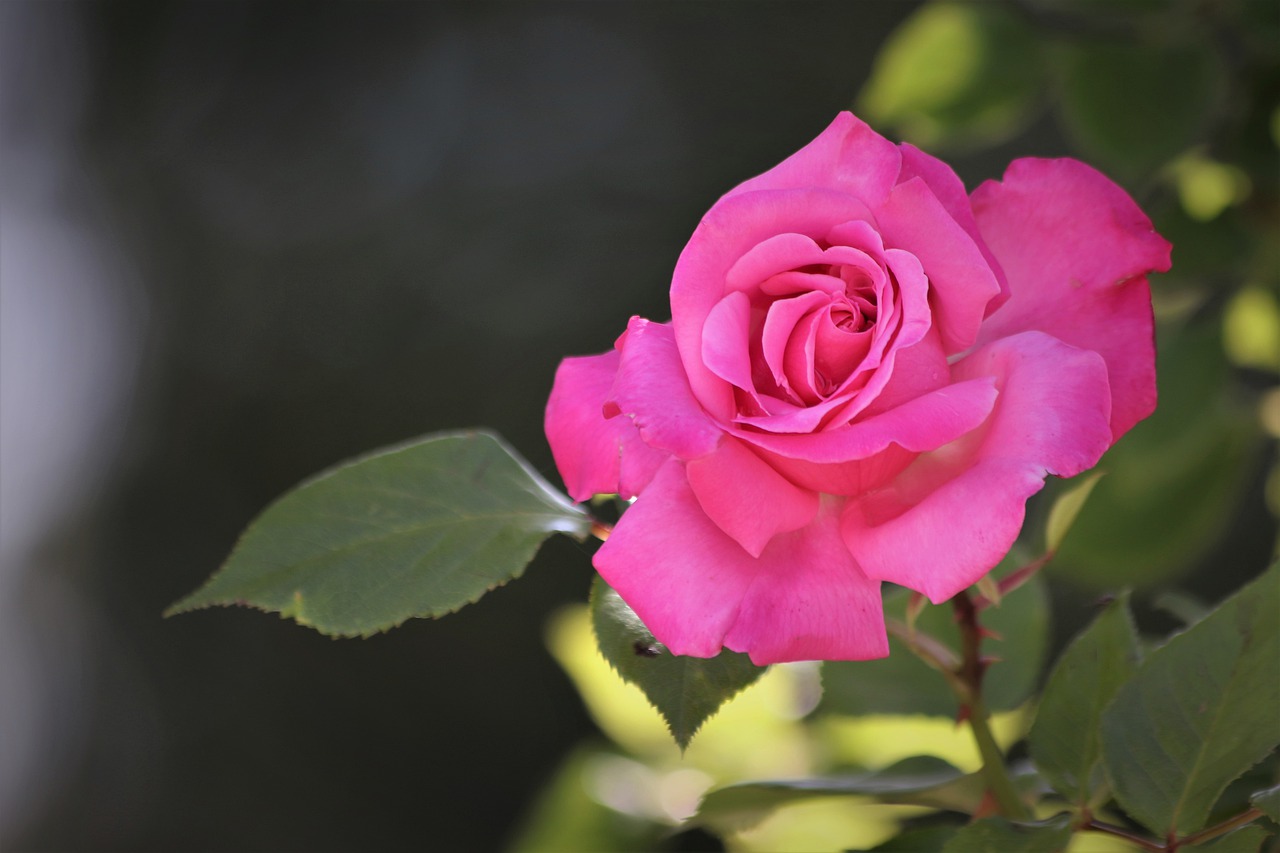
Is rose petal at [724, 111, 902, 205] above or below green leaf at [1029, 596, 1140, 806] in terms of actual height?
above

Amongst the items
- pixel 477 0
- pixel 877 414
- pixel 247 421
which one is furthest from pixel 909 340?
pixel 477 0

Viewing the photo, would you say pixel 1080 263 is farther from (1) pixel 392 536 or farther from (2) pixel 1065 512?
(1) pixel 392 536

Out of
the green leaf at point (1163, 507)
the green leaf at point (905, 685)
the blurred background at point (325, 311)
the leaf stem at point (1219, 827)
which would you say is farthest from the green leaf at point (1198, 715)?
the blurred background at point (325, 311)

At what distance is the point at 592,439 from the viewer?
0.24 meters

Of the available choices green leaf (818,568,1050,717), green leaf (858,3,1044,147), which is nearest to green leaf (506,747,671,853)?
green leaf (818,568,1050,717)

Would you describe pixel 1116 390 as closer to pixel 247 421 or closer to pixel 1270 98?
pixel 1270 98

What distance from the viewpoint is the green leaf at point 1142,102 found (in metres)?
0.55

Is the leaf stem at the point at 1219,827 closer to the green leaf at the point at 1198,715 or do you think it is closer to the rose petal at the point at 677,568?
the green leaf at the point at 1198,715

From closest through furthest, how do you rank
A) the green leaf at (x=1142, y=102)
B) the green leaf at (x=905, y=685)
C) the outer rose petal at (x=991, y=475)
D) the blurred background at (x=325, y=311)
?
1. the outer rose petal at (x=991, y=475)
2. the green leaf at (x=905, y=685)
3. the green leaf at (x=1142, y=102)
4. the blurred background at (x=325, y=311)

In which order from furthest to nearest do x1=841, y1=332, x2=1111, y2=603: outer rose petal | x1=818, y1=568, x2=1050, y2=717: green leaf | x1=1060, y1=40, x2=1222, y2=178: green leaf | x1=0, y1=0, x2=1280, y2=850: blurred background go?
x1=0, y1=0, x2=1280, y2=850: blurred background → x1=1060, y1=40, x2=1222, y2=178: green leaf → x1=818, y1=568, x2=1050, y2=717: green leaf → x1=841, y1=332, x2=1111, y2=603: outer rose petal

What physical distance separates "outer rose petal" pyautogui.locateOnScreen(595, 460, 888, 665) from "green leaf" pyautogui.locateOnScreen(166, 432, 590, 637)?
0.06m

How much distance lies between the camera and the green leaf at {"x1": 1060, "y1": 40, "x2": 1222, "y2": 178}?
55 cm

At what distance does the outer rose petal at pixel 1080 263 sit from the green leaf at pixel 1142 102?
1.12 feet

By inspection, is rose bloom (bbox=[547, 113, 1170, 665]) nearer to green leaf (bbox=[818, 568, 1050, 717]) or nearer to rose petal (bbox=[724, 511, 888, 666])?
rose petal (bbox=[724, 511, 888, 666])
